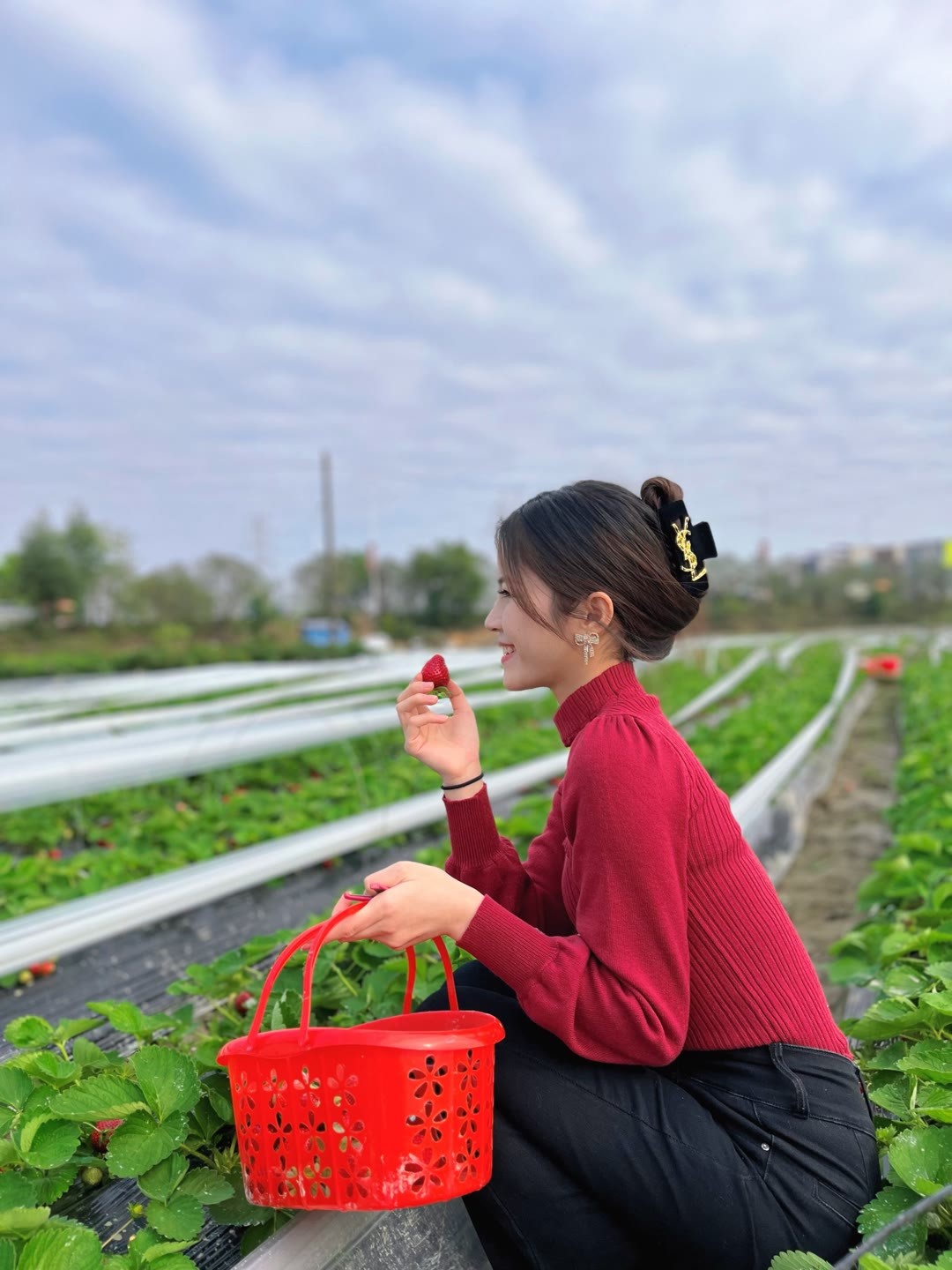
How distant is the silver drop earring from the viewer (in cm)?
136

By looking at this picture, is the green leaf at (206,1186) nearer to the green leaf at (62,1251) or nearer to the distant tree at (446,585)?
the green leaf at (62,1251)

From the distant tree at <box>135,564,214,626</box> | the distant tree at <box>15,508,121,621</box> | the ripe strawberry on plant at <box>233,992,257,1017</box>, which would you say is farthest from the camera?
the distant tree at <box>135,564,214,626</box>

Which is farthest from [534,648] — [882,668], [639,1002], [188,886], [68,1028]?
[882,668]

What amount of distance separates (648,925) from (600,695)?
0.33 metres

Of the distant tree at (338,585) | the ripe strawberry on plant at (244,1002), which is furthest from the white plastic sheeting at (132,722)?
the distant tree at (338,585)

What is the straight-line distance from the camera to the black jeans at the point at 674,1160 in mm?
1187

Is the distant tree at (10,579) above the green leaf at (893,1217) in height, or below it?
above

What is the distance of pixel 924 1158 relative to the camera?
1190 millimetres

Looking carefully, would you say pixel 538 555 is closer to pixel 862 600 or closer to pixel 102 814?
pixel 102 814

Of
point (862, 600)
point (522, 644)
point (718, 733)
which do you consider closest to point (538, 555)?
point (522, 644)

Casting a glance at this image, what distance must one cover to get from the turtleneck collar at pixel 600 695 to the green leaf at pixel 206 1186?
714 millimetres

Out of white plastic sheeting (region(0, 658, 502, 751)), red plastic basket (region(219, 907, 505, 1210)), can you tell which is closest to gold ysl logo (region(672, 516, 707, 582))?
red plastic basket (region(219, 907, 505, 1210))

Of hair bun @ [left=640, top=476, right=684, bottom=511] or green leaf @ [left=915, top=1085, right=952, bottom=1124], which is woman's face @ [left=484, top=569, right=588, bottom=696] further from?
green leaf @ [left=915, top=1085, right=952, bottom=1124]

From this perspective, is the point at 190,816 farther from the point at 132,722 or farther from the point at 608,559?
the point at 608,559
